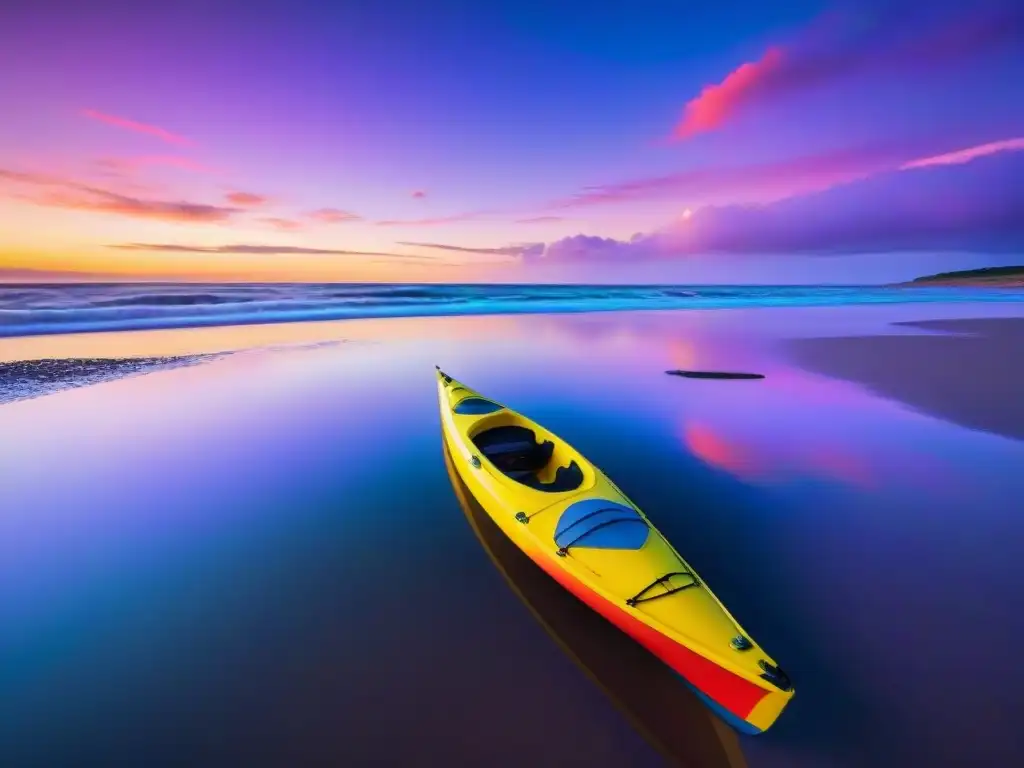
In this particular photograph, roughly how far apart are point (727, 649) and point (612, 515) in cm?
154

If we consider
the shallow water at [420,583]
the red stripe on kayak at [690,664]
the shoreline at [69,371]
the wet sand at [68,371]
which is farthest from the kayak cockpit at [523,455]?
the wet sand at [68,371]

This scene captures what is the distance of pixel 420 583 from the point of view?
4.65 m

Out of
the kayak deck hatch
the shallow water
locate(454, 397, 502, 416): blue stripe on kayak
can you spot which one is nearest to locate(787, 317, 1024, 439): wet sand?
the shallow water

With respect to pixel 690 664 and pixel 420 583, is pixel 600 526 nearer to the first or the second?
pixel 690 664

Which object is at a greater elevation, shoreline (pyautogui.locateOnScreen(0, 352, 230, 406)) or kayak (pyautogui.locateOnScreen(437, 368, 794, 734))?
kayak (pyautogui.locateOnScreen(437, 368, 794, 734))

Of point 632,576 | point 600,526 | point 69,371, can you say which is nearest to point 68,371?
point 69,371

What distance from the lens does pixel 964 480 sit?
6.56 meters

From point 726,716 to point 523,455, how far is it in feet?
13.9

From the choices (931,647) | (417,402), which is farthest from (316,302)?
(931,647)

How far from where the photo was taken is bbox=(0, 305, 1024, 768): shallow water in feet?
10.5

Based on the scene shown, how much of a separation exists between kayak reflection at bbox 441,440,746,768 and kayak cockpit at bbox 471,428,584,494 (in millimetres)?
1656

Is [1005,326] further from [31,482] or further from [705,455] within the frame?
[31,482]

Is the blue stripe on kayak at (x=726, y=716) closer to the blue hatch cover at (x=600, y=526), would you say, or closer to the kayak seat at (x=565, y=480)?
the blue hatch cover at (x=600, y=526)

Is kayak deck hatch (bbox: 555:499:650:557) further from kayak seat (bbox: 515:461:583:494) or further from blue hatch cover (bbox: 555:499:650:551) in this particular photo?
kayak seat (bbox: 515:461:583:494)
